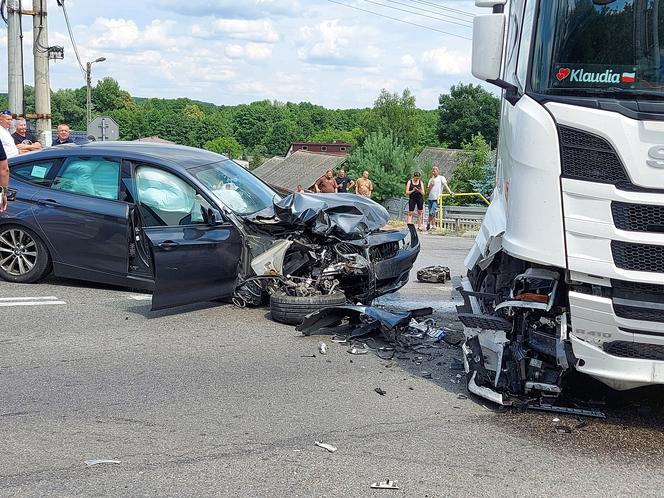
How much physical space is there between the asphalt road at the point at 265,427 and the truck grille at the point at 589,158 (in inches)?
62.7

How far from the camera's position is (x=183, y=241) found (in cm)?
757

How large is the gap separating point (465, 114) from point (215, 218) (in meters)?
97.1

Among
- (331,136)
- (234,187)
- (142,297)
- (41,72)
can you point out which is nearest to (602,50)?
(234,187)

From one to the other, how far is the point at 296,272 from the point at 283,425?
10.2 feet

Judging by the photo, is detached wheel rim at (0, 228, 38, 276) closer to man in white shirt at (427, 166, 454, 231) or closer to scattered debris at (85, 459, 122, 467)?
scattered debris at (85, 459, 122, 467)

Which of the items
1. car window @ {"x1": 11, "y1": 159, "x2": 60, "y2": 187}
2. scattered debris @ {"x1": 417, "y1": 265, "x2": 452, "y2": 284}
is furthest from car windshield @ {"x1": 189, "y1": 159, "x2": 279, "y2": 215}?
scattered debris @ {"x1": 417, "y1": 265, "x2": 452, "y2": 284}

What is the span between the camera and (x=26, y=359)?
255 inches

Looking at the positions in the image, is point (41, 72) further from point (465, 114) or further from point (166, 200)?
point (465, 114)

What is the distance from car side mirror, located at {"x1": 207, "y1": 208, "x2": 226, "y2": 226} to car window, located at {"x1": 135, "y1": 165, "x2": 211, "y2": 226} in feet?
0.20

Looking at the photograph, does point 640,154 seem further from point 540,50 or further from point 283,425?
point 283,425

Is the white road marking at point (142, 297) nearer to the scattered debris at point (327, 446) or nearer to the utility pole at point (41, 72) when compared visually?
the scattered debris at point (327, 446)

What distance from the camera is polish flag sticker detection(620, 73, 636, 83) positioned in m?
4.79

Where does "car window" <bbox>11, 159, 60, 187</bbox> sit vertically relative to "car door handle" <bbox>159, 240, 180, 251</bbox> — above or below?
above

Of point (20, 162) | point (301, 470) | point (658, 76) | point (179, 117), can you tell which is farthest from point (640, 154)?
point (179, 117)
